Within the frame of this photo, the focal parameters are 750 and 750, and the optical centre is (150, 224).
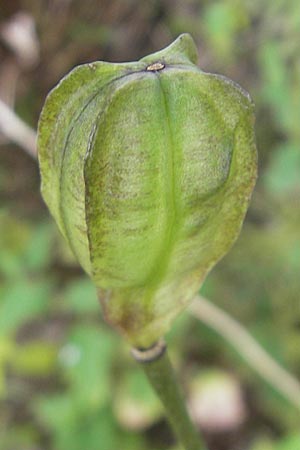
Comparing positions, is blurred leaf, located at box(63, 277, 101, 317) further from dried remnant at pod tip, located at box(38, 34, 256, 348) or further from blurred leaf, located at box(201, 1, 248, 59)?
dried remnant at pod tip, located at box(38, 34, 256, 348)

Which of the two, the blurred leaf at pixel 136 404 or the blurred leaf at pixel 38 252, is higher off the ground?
the blurred leaf at pixel 38 252

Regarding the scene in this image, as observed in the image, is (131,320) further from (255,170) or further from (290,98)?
(290,98)

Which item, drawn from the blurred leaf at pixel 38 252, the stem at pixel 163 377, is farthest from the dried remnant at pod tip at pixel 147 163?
the blurred leaf at pixel 38 252

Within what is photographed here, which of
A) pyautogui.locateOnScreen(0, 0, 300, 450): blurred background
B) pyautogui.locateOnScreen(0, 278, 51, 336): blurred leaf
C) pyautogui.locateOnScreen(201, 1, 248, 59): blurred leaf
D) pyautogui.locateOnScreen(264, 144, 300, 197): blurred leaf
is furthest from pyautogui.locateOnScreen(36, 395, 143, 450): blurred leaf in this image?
pyautogui.locateOnScreen(201, 1, 248, 59): blurred leaf

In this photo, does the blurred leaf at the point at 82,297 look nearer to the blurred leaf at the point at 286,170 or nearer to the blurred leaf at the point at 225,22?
the blurred leaf at the point at 286,170

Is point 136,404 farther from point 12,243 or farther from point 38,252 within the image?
point 12,243

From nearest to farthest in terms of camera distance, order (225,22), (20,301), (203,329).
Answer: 1. (20,301)
2. (203,329)
3. (225,22)

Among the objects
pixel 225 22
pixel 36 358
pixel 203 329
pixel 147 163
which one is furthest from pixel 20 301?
pixel 147 163
